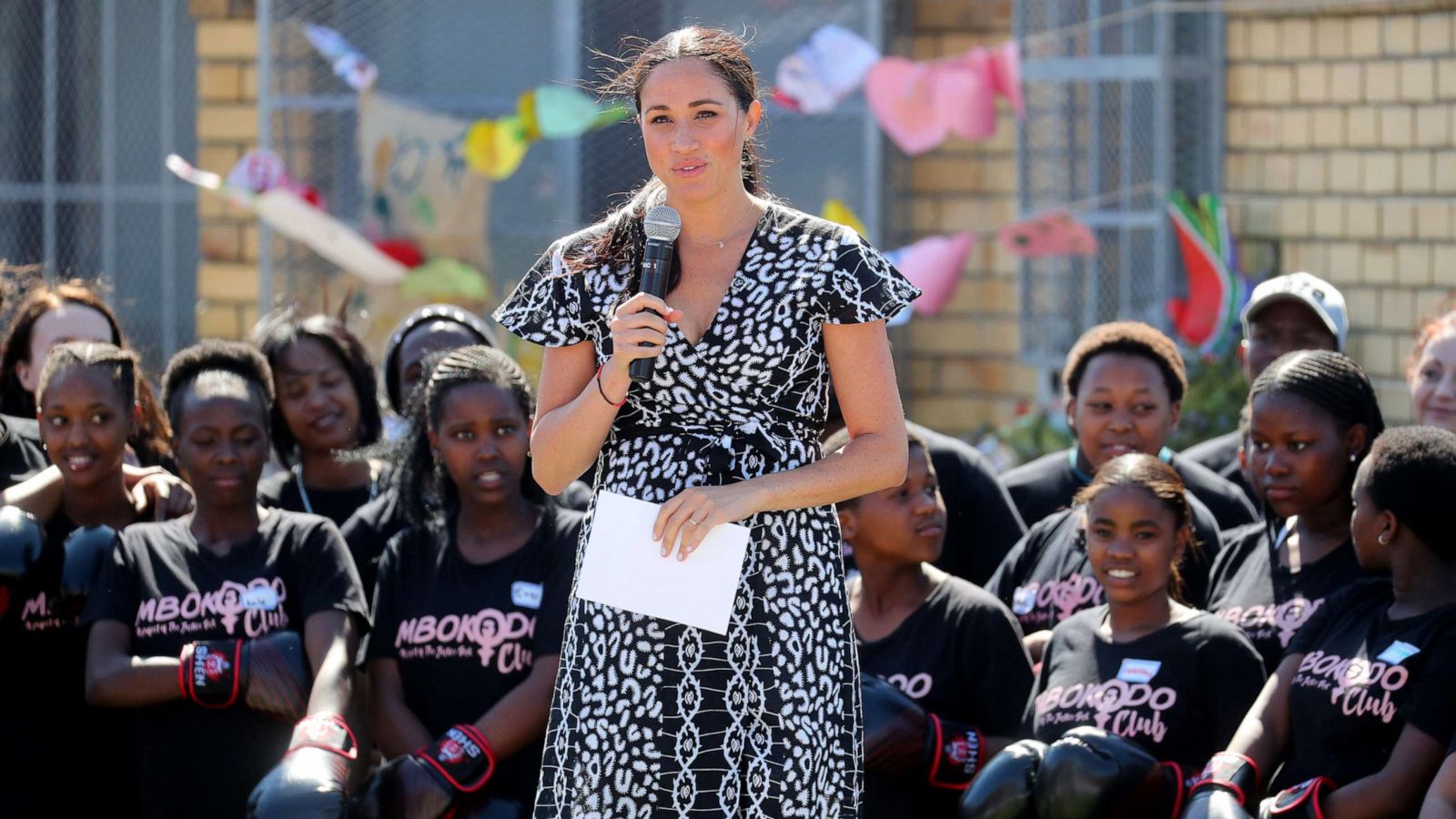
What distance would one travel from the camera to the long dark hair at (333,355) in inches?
219

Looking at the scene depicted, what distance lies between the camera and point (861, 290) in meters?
3.07

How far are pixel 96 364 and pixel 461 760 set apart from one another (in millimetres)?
1470

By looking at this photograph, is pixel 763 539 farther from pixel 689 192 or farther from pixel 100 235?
pixel 100 235

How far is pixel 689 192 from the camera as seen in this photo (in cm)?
308

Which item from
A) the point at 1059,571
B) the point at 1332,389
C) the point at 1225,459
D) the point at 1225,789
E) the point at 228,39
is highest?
the point at 228,39

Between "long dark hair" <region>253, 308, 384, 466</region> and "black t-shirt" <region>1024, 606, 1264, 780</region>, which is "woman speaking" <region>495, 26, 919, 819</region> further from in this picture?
"long dark hair" <region>253, 308, 384, 466</region>

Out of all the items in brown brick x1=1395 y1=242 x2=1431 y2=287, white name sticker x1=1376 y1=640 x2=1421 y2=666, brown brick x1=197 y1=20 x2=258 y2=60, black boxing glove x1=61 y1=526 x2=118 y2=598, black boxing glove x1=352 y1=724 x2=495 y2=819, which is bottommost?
black boxing glove x1=352 y1=724 x2=495 y2=819

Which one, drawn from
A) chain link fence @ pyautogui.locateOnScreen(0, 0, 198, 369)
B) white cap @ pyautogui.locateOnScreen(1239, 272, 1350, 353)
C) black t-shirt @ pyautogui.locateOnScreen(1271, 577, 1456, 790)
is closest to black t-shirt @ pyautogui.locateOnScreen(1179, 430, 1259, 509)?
white cap @ pyautogui.locateOnScreen(1239, 272, 1350, 353)

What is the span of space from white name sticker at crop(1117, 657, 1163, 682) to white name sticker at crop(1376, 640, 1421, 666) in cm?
50

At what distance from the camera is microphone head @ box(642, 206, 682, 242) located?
302 cm

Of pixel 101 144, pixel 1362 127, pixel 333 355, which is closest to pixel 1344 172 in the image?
pixel 1362 127

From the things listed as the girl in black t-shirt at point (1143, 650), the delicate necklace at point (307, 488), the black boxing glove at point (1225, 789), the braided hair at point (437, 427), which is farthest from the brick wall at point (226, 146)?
the black boxing glove at point (1225, 789)

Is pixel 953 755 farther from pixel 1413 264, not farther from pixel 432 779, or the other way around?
pixel 1413 264

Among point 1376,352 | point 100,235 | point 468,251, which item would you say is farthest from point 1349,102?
point 100,235
